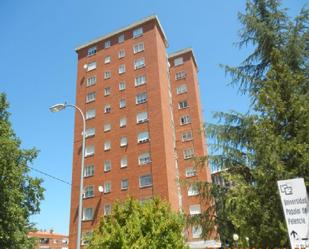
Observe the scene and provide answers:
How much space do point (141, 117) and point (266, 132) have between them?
27.2 meters

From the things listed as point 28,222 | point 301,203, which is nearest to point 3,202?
point 28,222

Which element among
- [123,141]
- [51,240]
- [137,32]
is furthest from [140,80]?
[51,240]

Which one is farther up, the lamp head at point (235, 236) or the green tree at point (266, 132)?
the green tree at point (266, 132)

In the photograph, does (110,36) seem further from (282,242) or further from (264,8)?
(282,242)

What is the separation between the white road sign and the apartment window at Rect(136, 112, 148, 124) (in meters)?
31.3

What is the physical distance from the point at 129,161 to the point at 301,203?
1207 inches

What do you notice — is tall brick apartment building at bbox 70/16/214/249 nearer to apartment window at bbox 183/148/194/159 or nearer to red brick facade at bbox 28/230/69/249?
apartment window at bbox 183/148/194/159

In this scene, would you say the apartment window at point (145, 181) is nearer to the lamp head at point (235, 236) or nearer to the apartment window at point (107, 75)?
the apartment window at point (107, 75)

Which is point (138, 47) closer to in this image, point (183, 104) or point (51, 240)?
point (183, 104)

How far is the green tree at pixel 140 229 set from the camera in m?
15.6

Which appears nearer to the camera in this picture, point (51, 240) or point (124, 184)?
point (124, 184)

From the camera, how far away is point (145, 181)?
3325 centimetres

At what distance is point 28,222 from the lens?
24953 mm

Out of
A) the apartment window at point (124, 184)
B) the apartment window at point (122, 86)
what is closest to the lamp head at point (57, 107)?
the apartment window at point (124, 184)
